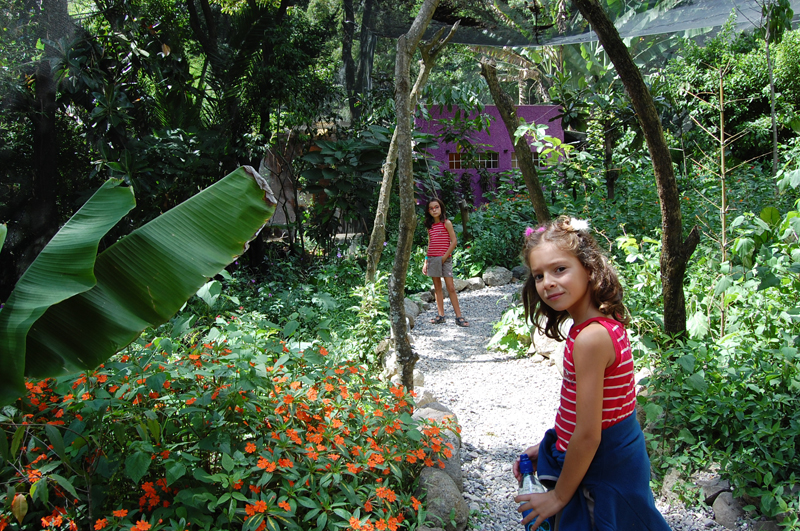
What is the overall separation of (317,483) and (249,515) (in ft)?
1.19

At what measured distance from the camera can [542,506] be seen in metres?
1.43

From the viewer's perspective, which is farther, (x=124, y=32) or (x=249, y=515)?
(x=124, y=32)

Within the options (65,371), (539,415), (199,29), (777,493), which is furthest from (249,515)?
(199,29)

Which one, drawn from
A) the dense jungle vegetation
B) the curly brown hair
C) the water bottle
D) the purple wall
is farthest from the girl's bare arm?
the purple wall

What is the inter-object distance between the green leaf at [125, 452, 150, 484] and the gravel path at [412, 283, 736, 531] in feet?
5.16

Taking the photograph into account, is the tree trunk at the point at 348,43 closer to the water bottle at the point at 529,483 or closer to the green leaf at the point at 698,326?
the green leaf at the point at 698,326

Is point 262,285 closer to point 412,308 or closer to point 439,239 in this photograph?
point 412,308

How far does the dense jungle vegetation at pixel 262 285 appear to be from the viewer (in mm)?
1753

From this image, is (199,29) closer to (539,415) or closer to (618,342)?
(539,415)

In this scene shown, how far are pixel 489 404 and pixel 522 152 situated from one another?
2.00 m

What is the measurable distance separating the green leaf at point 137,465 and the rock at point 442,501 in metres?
1.21

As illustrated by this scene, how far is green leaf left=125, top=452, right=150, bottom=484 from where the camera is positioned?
1.58m

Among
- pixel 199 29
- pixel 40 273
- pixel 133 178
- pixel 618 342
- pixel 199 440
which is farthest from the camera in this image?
pixel 199 29

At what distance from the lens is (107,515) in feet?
5.71
